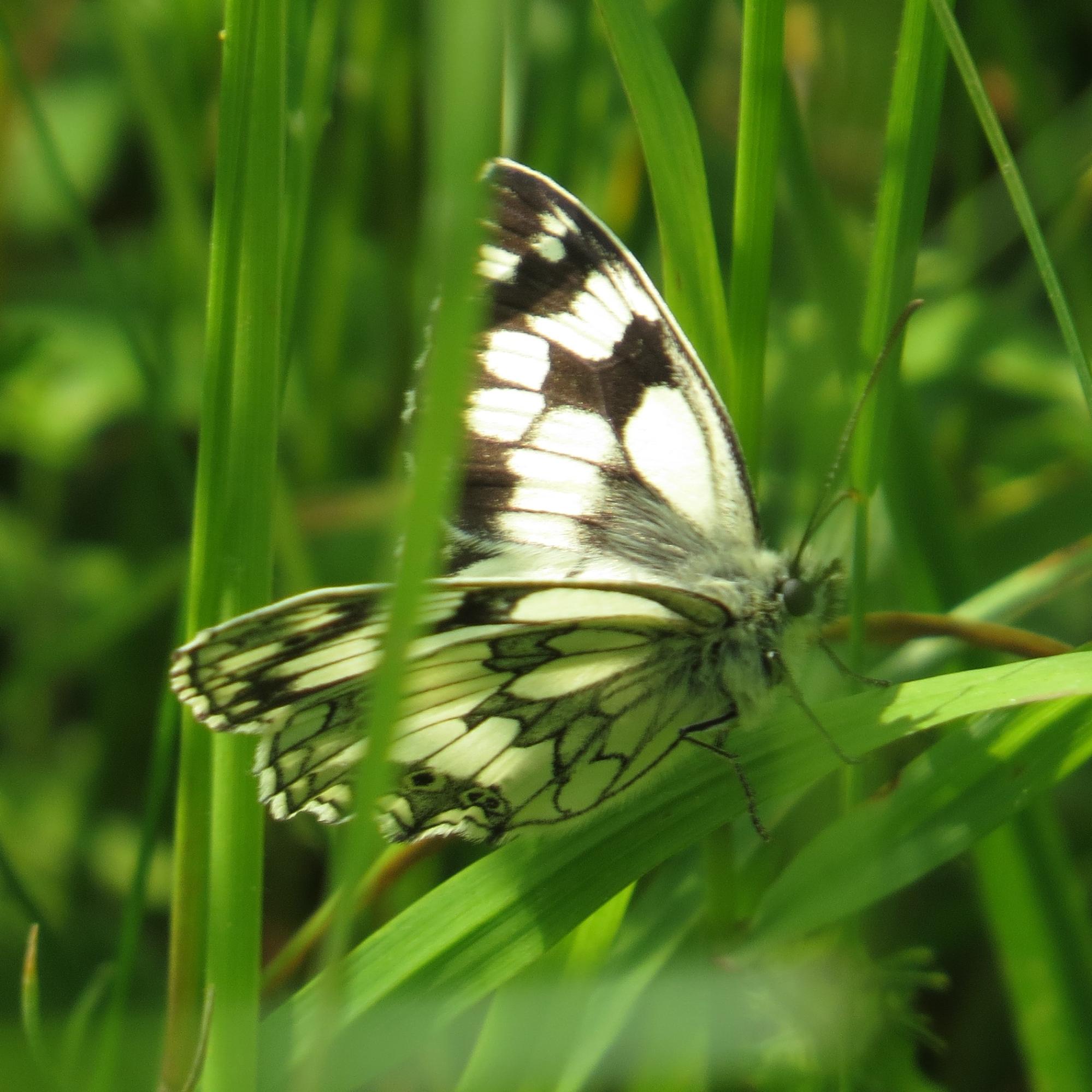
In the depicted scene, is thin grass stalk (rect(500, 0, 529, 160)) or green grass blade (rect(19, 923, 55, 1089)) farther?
thin grass stalk (rect(500, 0, 529, 160))

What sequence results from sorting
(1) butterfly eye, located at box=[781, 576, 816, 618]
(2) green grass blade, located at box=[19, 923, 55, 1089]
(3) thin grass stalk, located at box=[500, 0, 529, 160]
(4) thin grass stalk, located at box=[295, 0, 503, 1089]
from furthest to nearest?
(3) thin grass stalk, located at box=[500, 0, 529, 160], (1) butterfly eye, located at box=[781, 576, 816, 618], (2) green grass blade, located at box=[19, 923, 55, 1089], (4) thin grass stalk, located at box=[295, 0, 503, 1089]

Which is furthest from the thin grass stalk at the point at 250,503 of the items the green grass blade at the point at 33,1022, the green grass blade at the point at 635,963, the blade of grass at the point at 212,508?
the green grass blade at the point at 635,963

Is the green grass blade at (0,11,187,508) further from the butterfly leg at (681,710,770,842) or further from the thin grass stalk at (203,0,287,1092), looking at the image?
the butterfly leg at (681,710,770,842)

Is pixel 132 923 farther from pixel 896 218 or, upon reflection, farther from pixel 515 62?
pixel 515 62

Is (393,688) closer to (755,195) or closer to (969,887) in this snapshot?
(755,195)

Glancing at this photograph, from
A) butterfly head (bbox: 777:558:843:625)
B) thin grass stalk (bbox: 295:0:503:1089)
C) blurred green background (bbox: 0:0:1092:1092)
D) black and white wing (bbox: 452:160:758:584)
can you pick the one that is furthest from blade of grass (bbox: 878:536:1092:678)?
thin grass stalk (bbox: 295:0:503:1089)

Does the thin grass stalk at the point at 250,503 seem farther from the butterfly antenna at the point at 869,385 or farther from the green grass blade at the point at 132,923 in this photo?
the butterfly antenna at the point at 869,385
